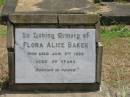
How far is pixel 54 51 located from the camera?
550 centimetres

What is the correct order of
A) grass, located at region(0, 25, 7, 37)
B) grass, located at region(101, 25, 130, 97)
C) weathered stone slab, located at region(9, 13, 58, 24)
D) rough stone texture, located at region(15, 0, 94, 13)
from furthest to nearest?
1. rough stone texture, located at region(15, 0, 94, 13)
2. grass, located at region(0, 25, 7, 37)
3. grass, located at region(101, 25, 130, 97)
4. weathered stone slab, located at region(9, 13, 58, 24)

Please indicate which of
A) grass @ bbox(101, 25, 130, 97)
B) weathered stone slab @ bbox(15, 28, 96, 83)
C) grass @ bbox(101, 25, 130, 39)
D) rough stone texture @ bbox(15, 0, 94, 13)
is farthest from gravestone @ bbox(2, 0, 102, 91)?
rough stone texture @ bbox(15, 0, 94, 13)

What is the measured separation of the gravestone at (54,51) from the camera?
543cm

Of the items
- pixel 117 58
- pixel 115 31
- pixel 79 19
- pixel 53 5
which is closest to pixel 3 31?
pixel 53 5

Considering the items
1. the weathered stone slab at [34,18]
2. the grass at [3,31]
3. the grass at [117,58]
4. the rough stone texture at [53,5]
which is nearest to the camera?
the weathered stone slab at [34,18]

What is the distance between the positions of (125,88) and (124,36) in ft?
8.43

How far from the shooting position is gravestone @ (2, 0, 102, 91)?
5.43 meters

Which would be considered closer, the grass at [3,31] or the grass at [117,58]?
the grass at [117,58]

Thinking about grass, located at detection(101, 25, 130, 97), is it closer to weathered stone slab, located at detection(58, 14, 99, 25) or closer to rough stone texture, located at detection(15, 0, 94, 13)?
rough stone texture, located at detection(15, 0, 94, 13)

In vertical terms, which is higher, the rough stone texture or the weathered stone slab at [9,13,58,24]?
the weathered stone slab at [9,13,58,24]

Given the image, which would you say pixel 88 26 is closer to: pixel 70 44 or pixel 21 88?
pixel 70 44

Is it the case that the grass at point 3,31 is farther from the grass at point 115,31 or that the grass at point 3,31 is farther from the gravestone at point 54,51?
the gravestone at point 54,51

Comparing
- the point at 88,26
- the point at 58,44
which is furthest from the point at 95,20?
the point at 58,44

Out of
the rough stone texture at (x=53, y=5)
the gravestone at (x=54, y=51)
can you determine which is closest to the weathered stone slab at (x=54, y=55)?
the gravestone at (x=54, y=51)
